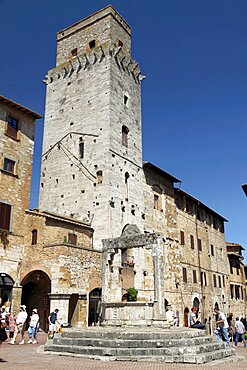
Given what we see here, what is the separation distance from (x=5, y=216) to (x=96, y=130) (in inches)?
427

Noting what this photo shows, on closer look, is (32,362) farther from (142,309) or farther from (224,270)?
(224,270)

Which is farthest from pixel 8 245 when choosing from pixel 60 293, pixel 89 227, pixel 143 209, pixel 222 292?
pixel 222 292

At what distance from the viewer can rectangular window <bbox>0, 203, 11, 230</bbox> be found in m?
21.3

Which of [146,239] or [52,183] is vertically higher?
[52,183]

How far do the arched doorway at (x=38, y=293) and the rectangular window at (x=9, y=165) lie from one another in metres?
6.22

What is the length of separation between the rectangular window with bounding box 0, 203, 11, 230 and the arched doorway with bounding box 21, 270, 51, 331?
3.11 m

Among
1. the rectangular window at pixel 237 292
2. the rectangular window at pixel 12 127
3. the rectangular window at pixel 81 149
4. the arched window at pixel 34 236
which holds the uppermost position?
the rectangular window at pixel 81 149

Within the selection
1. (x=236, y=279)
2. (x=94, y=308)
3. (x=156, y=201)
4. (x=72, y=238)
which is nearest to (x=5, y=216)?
(x=72, y=238)

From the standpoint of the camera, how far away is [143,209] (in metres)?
30.4

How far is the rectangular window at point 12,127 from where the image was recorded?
23047 mm

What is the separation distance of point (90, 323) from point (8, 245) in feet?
23.5

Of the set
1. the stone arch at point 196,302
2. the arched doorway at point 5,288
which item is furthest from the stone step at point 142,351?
the stone arch at point 196,302

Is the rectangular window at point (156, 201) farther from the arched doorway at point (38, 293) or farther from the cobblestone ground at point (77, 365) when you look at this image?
the cobblestone ground at point (77, 365)

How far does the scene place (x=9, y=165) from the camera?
22625 millimetres
